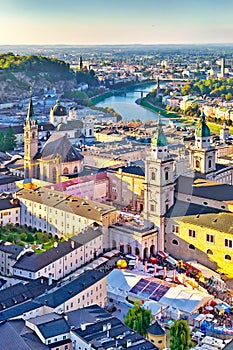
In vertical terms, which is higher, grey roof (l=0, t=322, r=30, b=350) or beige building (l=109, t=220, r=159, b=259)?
grey roof (l=0, t=322, r=30, b=350)

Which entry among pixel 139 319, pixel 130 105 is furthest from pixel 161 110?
pixel 139 319

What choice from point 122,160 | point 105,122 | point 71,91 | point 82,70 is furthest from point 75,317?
point 82,70

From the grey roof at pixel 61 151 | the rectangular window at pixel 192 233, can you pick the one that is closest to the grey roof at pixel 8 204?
the grey roof at pixel 61 151

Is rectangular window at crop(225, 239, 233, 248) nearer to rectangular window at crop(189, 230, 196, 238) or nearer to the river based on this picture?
rectangular window at crop(189, 230, 196, 238)

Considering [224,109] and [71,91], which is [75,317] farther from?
[71,91]

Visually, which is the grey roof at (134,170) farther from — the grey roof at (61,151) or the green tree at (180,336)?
the green tree at (180,336)

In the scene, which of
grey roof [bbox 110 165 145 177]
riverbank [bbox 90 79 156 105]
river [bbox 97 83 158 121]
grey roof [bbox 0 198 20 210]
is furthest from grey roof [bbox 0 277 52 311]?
riverbank [bbox 90 79 156 105]
